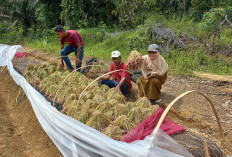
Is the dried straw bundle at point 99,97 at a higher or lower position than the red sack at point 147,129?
lower

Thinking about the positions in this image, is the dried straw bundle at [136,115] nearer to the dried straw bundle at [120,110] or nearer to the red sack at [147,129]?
the dried straw bundle at [120,110]

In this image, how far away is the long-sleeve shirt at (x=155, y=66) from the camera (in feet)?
12.0

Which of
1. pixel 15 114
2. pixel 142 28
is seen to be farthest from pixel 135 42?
pixel 15 114

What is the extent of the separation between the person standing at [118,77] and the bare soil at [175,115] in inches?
17.7

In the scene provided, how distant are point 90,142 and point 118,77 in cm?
222

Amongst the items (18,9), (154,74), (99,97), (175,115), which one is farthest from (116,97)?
(18,9)

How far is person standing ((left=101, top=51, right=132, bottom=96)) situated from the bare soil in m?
0.45

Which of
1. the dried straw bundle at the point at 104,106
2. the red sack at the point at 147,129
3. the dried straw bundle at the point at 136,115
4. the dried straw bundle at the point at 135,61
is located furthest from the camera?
the dried straw bundle at the point at 135,61

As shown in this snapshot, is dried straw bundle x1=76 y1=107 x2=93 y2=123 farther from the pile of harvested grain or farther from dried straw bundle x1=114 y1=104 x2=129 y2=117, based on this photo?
dried straw bundle x1=114 y1=104 x2=129 y2=117

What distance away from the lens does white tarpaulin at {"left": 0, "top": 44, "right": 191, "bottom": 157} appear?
1678 mm

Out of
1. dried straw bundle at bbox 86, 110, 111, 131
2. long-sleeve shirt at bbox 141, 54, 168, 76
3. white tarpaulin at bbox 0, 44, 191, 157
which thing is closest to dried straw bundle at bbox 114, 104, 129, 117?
dried straw bundle at bbox 86, 110, 111, 131

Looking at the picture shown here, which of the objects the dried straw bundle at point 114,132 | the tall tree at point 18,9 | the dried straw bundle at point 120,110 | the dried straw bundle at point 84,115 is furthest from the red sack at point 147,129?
the tall tree at point 18,9

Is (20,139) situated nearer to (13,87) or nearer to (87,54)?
(13,87)

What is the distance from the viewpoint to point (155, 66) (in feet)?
12.3
